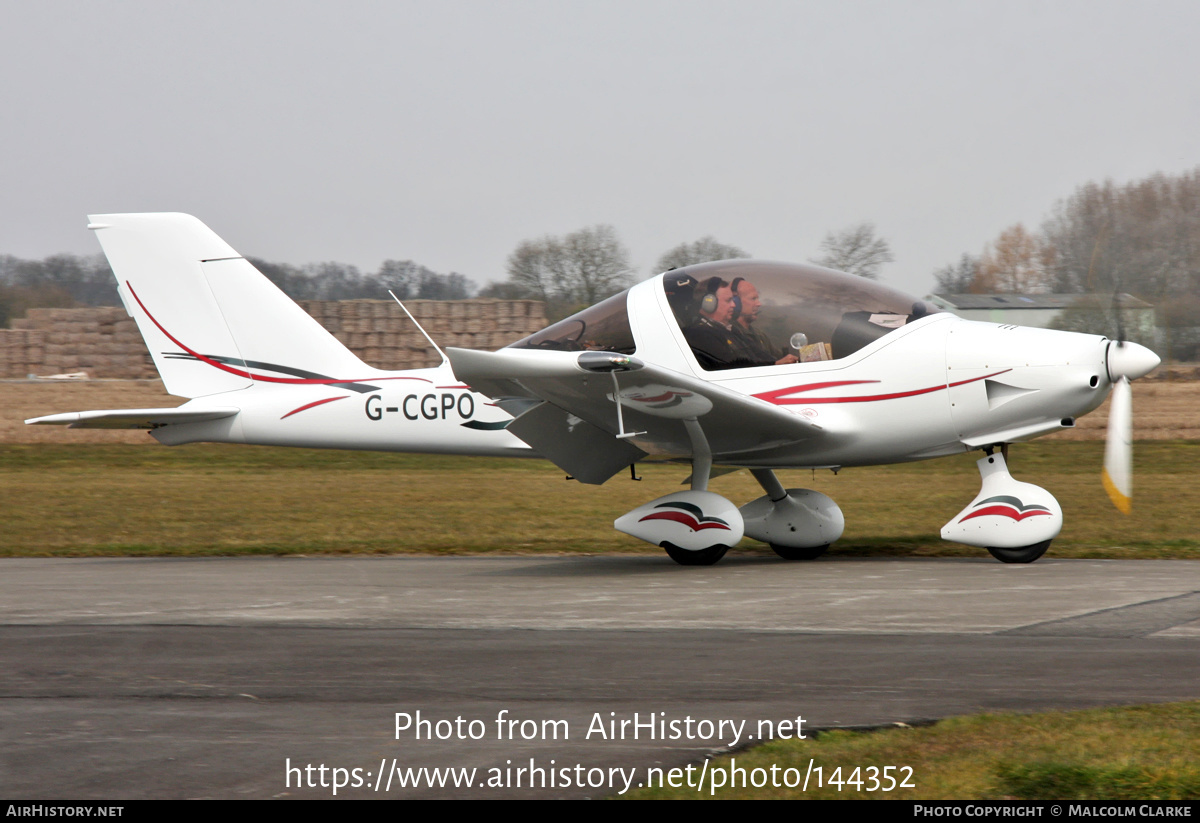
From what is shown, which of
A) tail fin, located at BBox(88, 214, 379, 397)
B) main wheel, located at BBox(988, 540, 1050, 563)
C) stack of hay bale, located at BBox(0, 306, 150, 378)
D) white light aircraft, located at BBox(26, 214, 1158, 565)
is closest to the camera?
white light aircraft, located at BBox(26, 214, 1158, 565)

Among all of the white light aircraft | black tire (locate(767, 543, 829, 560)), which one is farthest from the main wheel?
black tire (locate(767, 543, 829, 560))

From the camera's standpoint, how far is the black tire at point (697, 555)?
918cm

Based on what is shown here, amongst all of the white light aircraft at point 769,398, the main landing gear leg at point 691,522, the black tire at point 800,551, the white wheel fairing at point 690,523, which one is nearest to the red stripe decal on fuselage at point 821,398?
the white light aircraft at point 769,398

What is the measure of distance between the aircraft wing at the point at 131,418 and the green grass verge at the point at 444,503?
143 cm

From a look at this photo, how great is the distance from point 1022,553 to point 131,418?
289 inches

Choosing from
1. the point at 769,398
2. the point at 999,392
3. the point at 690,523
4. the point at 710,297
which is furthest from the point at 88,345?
the point at 999,392

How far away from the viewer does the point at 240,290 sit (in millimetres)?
11320

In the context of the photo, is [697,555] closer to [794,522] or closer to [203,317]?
[794,522]

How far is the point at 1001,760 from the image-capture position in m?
3.34

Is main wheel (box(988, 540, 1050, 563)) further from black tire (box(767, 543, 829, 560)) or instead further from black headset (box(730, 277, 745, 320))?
black headset (box(730, 277, 745, 320))

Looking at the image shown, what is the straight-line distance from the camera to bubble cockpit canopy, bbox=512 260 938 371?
9.16 metres

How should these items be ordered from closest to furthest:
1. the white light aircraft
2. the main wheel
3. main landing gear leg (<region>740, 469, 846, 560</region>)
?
the white light aircraft, the main wheel, main landing gear leg (<region>740, 469, 846, 560</region>)

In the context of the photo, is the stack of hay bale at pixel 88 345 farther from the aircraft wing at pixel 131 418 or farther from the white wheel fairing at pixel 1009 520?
the white wheel fairing at pixel 1009 520

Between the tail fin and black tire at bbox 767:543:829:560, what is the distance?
4138mm
